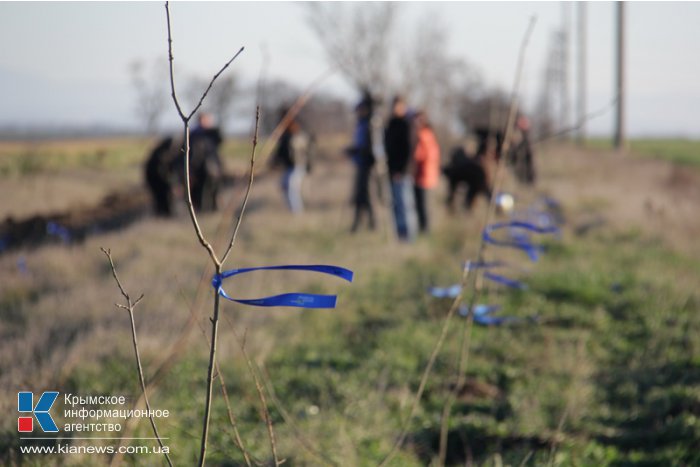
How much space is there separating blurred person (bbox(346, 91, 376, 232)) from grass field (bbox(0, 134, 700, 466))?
0.85 meters

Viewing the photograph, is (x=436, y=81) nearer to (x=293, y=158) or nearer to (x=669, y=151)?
(x=293, y=158)

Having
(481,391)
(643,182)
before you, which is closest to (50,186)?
(481,391)

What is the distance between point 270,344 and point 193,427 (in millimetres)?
1264

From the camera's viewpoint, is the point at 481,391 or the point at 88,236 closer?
the point at 481,391

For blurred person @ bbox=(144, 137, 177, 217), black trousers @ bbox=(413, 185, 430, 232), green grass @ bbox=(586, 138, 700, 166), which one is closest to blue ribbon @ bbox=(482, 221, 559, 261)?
black trousers @ bbox=(413, 185, 430, 232)

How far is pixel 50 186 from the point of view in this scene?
24.1ft

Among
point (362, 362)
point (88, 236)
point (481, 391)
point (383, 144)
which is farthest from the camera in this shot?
point (383, 144)

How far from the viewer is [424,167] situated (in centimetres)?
899

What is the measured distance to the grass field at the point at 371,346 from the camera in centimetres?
346

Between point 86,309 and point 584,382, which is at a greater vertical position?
point 86,309

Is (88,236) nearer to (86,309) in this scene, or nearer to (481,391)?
(86,309)

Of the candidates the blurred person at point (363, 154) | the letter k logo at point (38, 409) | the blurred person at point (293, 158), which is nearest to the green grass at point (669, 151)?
the blurred person at point (293, 158)

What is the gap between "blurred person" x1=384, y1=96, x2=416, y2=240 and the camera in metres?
8.41

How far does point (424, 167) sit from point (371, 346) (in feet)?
14.6
